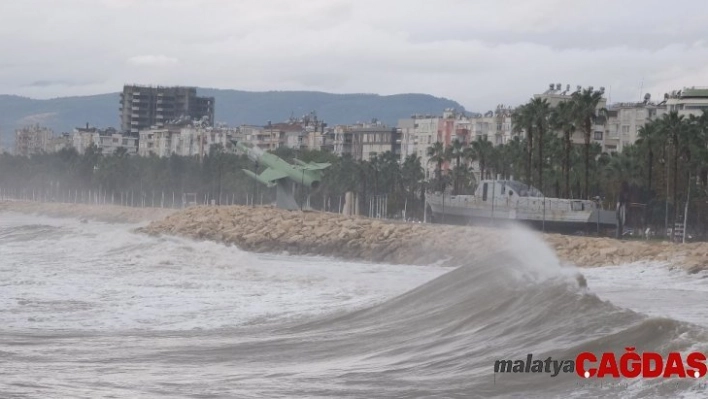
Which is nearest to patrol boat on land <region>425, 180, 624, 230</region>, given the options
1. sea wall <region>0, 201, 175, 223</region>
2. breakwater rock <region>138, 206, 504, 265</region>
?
breakwater rock <region>138, 206, 504, 265</region>

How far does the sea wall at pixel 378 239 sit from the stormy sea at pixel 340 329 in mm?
3150

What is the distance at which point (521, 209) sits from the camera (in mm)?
63969

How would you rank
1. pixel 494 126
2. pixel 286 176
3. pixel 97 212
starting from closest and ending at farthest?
pixel 286 176
pixel 97 212
pixel 494 126

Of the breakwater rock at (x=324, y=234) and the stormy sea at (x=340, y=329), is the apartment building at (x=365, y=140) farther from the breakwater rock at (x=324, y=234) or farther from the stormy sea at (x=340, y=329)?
the stormy sea at (x=340, y=329)

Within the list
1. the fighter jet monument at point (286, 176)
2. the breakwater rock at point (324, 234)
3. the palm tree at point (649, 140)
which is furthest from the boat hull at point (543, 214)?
the palm tree at point (649, 140)

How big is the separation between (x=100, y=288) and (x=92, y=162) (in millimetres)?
139941

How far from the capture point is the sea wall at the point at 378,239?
3581cm

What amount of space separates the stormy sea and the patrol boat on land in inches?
1113

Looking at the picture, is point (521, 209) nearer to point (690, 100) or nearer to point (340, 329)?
point (340, 329)

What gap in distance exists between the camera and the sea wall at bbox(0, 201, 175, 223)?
92.5 meters

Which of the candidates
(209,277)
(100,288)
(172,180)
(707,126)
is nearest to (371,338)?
(100,288)

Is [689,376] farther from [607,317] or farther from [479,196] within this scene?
[479,196]

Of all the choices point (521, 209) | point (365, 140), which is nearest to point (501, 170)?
point (521, 209)

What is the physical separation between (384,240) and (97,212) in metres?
61.5
